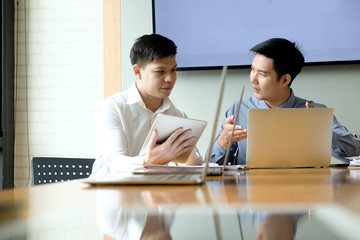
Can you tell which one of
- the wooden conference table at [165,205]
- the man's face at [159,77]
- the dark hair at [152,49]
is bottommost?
the wooden conference table at [165,205]

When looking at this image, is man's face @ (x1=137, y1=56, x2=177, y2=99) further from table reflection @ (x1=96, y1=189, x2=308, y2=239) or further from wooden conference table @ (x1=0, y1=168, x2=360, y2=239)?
wooden conference table @ (x1=0, y1=168, x2=360, y2=239)

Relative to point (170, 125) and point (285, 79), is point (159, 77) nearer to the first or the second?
point (285, 79)

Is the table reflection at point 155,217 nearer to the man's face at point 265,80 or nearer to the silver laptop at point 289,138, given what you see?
the silver laptop at point 289,138

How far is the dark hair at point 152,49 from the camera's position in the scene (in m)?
2.68

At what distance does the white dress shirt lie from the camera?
2.39 meters

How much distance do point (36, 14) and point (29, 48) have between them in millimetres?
265

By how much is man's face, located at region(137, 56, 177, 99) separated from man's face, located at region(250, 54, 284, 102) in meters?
0.56

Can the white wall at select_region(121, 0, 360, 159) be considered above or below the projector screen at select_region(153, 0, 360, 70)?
below

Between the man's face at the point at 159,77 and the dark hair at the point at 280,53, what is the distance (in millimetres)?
618

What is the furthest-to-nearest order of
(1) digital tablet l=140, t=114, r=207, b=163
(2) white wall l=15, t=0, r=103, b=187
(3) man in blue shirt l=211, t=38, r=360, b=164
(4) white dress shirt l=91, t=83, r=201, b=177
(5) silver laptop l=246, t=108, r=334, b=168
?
1. (2) white wall l=15, t=0, r=103, b=187
2. (3) man in blue shirt l=211, t=38, r=360, b=164
3. (4) white dress shirt l=91, t=83, r=201, b=177
4. (5) silver laptop l=246, t=108, r=334, b=168
5. (1) digital tablet l=140, t=114, r=207, b=163

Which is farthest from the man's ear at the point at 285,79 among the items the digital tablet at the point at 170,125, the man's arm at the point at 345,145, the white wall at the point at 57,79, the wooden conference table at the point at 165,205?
the wooden conference table at the point at 165,205

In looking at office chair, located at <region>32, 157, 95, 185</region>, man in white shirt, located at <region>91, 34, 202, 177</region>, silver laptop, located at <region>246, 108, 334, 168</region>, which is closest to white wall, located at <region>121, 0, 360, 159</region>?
man in white shirt, located at <region>91, 34, 202, 177</region>

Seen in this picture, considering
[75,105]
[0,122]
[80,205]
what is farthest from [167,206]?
[75,105]

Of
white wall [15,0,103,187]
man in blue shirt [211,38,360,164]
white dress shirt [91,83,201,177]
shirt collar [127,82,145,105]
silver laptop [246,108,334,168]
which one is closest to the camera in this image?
silver laptop [246,108,334,168]
